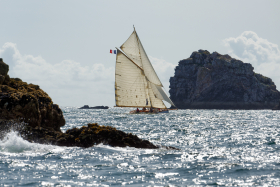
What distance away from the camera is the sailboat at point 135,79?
258ft

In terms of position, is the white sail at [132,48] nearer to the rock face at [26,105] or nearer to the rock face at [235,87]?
the rock face at [26,105]

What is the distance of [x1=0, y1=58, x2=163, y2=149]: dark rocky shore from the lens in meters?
19.5

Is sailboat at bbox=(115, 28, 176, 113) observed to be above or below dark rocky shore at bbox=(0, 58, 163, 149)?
above

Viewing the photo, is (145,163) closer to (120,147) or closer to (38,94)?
(120,147)

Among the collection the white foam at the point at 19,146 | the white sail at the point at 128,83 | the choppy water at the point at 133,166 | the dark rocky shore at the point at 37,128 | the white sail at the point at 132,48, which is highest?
the white sail at the point at 132,48

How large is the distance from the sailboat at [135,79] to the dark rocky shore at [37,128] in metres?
56.3

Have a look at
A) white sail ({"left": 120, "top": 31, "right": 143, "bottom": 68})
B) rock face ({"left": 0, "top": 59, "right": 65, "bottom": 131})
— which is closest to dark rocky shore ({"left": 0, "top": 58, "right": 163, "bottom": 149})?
rock face ({"left": 0, "top": 59, "right": 65, "bottom": 131})

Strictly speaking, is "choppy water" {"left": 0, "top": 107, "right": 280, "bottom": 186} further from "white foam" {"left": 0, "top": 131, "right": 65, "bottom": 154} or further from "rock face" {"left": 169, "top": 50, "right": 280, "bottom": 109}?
"rock face" {"left": 169, "top": 50, "right": 280, "bottom": 109}

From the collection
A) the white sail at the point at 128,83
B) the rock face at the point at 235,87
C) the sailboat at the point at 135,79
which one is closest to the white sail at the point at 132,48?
the sailboat at the point at 135,79

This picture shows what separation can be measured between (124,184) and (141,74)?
71563mm

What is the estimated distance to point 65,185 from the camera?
1109 centimetres

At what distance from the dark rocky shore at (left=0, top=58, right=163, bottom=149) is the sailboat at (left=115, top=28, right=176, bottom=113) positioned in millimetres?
56327

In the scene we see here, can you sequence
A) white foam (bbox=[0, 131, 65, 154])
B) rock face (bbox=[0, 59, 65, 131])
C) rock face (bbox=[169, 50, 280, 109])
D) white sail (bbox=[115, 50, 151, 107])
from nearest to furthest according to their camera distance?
white foam (bbox=[0, 131, 65, 154]) → rock face (bbox=[0, 59, 65, 131]) → white sail (bbox=[115, 50, 151, 107]) → rock face (bbox=[169, 50, 280, 109])

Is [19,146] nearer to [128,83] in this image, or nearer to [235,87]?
[128,83]
